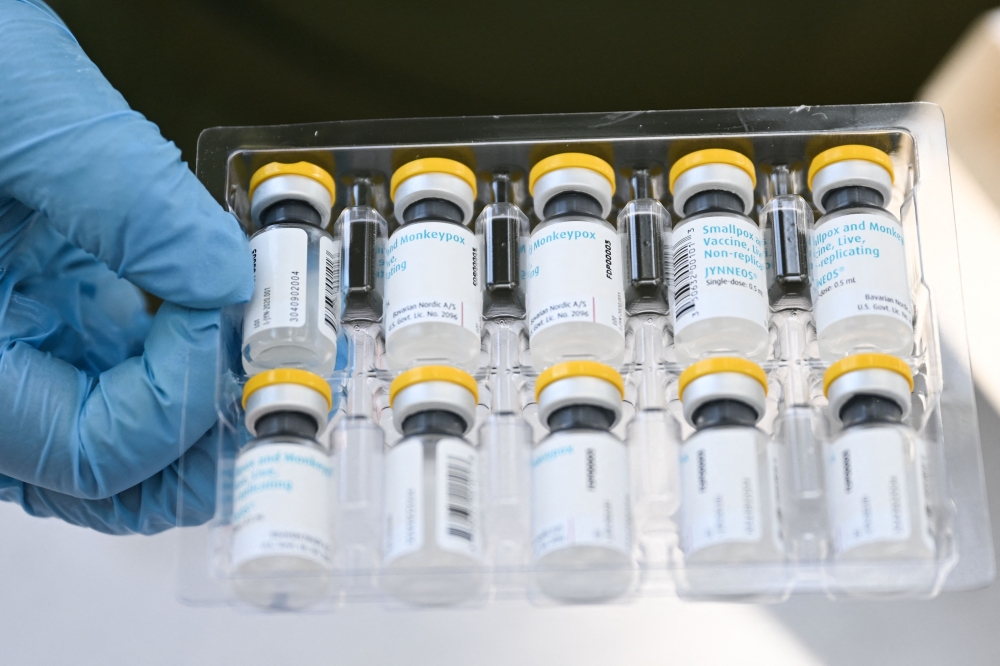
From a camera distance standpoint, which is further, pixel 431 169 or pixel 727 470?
pixel 431 169

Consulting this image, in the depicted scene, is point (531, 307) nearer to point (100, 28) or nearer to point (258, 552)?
point (258, 552)

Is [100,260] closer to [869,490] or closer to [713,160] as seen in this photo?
[713,160]

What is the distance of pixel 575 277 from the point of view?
1.02 meters

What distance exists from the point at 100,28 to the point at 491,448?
87 cm

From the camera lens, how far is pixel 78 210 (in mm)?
1080

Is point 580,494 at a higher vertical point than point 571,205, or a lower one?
lower

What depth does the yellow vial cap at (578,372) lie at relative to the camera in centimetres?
101

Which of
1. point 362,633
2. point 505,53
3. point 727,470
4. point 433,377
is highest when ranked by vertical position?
point 505,53

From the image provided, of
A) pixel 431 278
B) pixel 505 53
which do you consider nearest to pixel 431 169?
pixel 431 278

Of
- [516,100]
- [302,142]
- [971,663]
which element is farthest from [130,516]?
[971,663]

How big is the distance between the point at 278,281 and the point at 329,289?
0.06 m

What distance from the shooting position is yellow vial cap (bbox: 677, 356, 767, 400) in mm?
1007

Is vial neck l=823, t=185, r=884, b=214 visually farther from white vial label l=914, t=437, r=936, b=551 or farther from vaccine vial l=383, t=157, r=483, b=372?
vaccine vial l=383, t=157, r=483, b=372

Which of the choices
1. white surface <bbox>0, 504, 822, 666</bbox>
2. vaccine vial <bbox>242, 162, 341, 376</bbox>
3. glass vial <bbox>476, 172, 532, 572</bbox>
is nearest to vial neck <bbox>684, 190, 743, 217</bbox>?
glass vial <bbox>476, 172, 532, 572</bbox>
